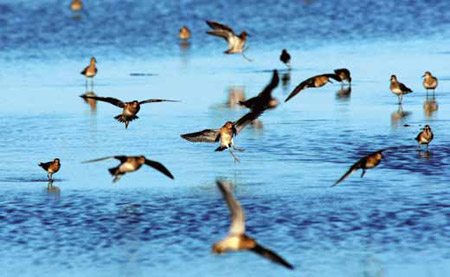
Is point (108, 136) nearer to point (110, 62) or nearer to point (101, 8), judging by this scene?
point (110, 62)

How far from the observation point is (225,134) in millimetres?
16703

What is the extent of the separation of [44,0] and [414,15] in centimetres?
1848

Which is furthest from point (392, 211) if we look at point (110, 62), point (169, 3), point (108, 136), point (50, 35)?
point (169, 3)

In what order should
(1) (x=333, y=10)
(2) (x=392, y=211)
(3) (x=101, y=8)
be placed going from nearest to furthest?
1. (2) (x=392, y=211)
2. (1) (x=333, y=10)
3. (3) (x=101, y=8)

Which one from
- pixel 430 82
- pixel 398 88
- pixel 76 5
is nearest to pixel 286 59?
pixel 430 82

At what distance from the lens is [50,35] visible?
127ft

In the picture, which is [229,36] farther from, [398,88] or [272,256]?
[272,256]

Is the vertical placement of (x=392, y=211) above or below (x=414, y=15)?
below

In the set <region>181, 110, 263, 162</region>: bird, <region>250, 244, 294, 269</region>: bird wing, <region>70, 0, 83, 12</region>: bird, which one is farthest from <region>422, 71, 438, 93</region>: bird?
<region>70, 0, 83, 12</region>: bird

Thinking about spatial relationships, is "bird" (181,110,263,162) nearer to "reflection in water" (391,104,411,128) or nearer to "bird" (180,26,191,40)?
"reflection in water" (391,104,411,128)

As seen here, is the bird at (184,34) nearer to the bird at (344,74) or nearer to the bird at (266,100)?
the bird at (344,74)

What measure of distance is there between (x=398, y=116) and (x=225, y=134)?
5.56 m

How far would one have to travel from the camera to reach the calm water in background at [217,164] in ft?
41.0

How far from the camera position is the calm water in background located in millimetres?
12484
